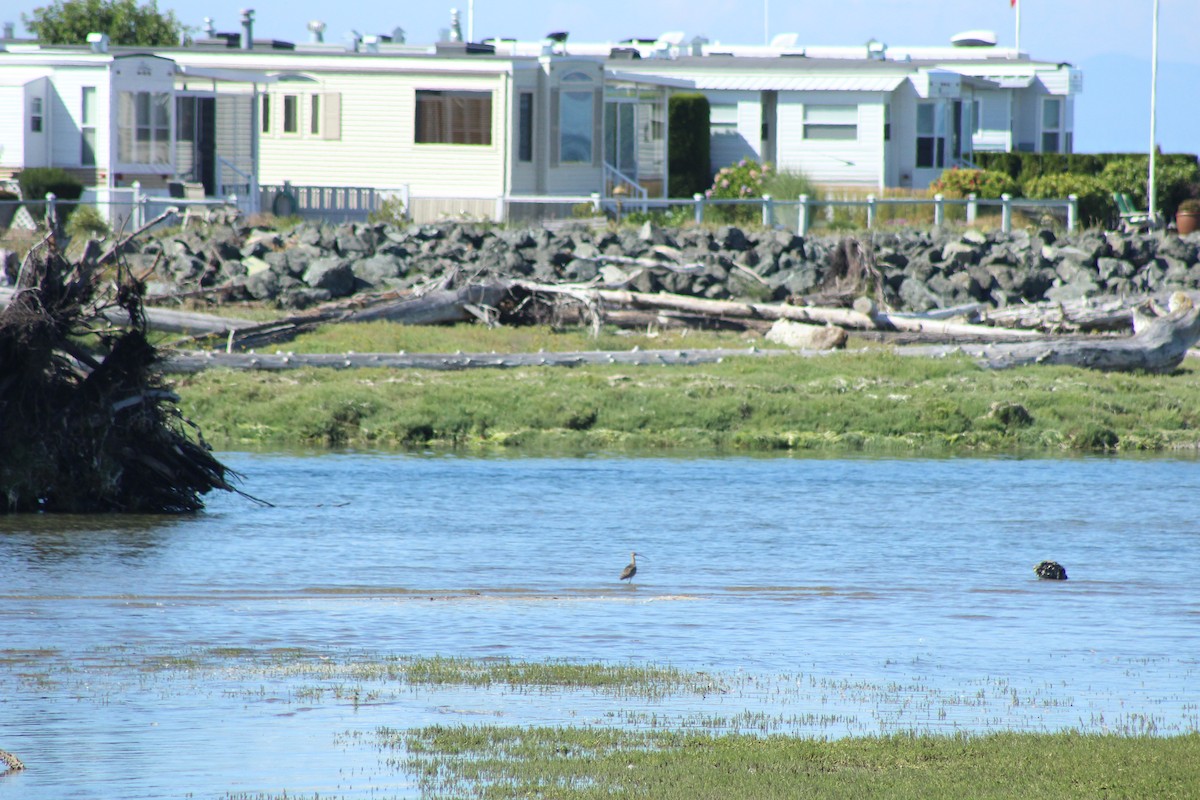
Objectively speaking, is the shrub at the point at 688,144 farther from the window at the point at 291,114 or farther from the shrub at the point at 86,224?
the shrub at the point at 86,224

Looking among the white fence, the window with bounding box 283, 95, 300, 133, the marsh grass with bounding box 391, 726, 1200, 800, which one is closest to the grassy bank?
the white fence

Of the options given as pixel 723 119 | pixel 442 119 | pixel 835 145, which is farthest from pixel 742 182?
pixel 442 119

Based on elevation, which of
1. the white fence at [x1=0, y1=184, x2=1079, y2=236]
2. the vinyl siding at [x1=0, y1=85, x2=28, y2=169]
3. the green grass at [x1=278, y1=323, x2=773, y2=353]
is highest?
the vinyl siding at [x1=0, y1=85, x2=28, y2=169]

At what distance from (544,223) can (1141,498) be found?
1921 centimetres

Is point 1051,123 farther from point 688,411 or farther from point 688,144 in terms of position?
point 688,411

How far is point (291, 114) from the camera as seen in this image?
145ft

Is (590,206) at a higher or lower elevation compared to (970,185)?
lower

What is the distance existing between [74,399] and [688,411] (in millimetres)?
9239

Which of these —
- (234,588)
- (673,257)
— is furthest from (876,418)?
(234,588)

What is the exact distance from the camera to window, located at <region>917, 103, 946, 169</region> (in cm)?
5062

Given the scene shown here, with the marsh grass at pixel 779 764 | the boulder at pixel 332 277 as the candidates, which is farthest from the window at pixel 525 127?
the marsh grass at pixel 779 764

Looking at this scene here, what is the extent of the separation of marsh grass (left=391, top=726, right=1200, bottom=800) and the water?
13.9 inches

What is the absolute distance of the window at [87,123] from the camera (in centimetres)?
4047

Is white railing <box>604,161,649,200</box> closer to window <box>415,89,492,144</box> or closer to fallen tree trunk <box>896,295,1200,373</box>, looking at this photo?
window <box>415,89,492,144</box>
